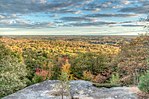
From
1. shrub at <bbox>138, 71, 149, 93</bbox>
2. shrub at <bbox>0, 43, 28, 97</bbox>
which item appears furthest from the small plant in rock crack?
shrub at <bbox>0, 43, 28, 97</bbox>

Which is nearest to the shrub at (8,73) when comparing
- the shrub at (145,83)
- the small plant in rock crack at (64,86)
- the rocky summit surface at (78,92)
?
the rocky summit surface at (78,92)

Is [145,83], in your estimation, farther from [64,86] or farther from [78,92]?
[64,86]

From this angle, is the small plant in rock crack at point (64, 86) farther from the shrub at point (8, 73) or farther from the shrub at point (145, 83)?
the shrub at point (8, 73)

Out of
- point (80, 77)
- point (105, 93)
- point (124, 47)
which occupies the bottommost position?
point (80, 77)

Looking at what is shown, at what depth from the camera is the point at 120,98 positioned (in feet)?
73.0

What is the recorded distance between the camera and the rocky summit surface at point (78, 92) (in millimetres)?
23109

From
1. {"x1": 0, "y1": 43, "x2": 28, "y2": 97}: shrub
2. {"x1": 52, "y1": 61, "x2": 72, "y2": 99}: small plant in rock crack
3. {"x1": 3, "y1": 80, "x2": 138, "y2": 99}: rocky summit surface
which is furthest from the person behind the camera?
{"x1": 0, "y1": 43, "x2": 28, "y2": 97}: shrub

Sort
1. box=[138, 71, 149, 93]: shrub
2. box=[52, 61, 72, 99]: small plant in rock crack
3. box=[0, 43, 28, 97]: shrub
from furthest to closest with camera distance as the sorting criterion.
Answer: box=[0, 43, 28, 97]: shrub
box=[138, 71, 149, 93]: shrub
box=[52, 61, 72, 99]: small plant in rock crack

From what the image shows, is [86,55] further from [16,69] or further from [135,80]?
[16,69]

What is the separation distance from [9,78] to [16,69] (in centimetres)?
252

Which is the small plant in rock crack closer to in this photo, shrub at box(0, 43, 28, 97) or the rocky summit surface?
the rocky summit surface

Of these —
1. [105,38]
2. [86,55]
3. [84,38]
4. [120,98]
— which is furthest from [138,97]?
[84,38]

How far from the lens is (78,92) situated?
2450cm

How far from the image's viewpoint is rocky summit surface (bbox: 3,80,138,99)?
75.8 feet
